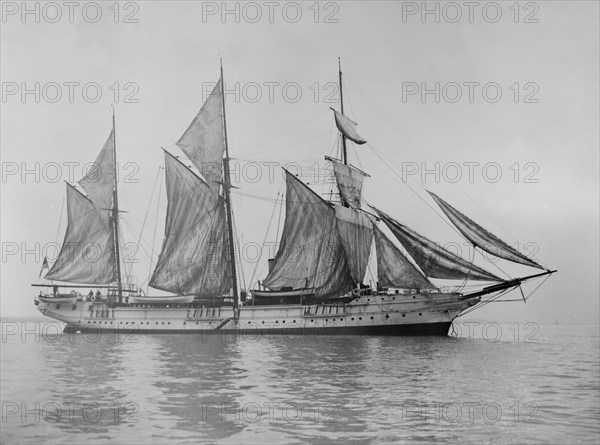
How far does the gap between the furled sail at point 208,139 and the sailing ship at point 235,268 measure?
94 millimetres

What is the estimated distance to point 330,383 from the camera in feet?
67.9

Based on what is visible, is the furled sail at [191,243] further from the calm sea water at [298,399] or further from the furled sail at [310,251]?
the calm sea water at [298,399]

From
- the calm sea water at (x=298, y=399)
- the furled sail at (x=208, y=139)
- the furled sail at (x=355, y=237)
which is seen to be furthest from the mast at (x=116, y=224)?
the calm sea water at (x=298, y=399)

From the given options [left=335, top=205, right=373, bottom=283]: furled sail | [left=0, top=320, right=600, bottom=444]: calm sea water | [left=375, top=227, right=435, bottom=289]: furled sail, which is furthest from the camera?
[left=335, top=205, right=373, bottom=283]: furled sail

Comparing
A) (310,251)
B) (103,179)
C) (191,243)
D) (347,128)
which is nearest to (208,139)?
(191,243)

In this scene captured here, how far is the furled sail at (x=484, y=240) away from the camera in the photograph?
133ft

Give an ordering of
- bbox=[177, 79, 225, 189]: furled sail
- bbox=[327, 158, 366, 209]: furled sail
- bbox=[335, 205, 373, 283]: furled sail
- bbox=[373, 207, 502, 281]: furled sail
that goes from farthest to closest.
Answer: bbox=[177, 79, 225, 189]: furled sail → bbox=[327, 158, 366, 209]: furled sail → bbox=[335, 205, 373, 283]: furled sail → bbox=[373, 207, 502, 281]: furled sail

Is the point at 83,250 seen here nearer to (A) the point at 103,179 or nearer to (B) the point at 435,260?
(A) the point at 103,179

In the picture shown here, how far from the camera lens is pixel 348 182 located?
185ft

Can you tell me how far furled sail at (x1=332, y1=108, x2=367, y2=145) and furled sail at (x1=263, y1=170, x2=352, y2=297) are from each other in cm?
600

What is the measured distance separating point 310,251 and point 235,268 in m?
7.25

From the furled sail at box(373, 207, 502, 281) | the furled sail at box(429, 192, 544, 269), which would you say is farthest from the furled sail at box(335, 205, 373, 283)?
the furled sail at box(429, 192, 544, 269)

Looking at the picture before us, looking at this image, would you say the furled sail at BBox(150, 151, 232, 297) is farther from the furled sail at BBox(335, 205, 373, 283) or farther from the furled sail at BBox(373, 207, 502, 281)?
the furled sail at BBox(373, 207, 502, 281)

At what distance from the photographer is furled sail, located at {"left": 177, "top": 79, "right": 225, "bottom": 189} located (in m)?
56.7
